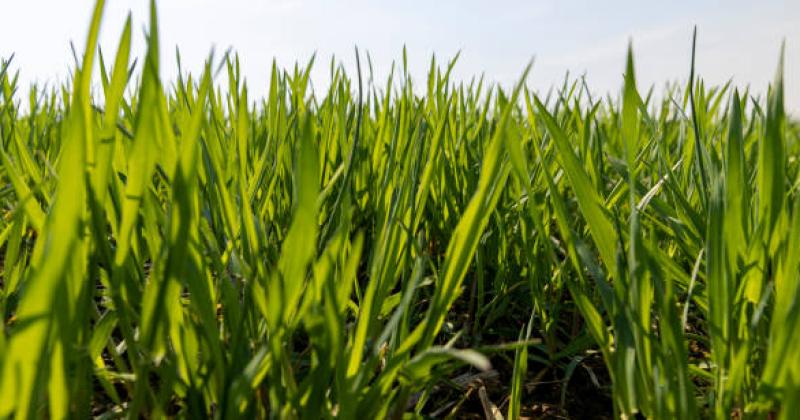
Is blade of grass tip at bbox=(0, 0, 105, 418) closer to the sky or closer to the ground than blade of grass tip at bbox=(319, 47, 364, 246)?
closer to the ground

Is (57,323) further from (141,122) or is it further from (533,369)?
(533,369)

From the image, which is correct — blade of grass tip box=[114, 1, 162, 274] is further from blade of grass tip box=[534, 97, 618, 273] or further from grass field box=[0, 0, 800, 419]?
blade of grass tip box=[534, 97, 618, 273]

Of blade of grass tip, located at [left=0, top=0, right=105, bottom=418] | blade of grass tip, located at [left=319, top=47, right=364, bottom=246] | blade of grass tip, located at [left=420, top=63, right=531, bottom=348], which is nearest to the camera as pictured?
blade of grass tip, located at [left=0, top=0, right=105, bottom=418]

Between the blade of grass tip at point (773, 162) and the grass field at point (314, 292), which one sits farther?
the blade of grass tip at point (773, 162)

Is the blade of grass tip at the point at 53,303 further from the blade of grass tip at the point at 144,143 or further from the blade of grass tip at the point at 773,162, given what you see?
the blade of grass tip at the point at 773,162

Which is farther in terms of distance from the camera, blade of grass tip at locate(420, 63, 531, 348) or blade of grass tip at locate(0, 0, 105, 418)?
blade of grass tip at locate(420, 63, 531, 348)

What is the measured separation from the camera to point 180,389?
515 millimetres

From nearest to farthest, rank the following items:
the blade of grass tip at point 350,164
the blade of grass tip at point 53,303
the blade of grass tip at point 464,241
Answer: the blade of grass tip at point 53,303
the blade of grass tip at point 464,241
the blade of grass tip at point 350,164

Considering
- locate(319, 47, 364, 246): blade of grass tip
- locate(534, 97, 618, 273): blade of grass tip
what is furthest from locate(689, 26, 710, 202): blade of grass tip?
locate(319, 47, 364, 246): blade of grass tip

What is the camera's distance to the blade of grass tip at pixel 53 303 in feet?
1.12

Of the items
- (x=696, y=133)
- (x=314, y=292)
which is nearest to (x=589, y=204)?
(x=696, y=133)

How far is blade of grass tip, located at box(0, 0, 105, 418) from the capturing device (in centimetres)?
34

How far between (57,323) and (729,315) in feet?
1.55

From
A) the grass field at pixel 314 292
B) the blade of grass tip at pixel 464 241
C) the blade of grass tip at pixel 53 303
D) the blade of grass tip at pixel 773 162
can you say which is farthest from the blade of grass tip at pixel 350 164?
the blade of grass tip at pixel 773 162
